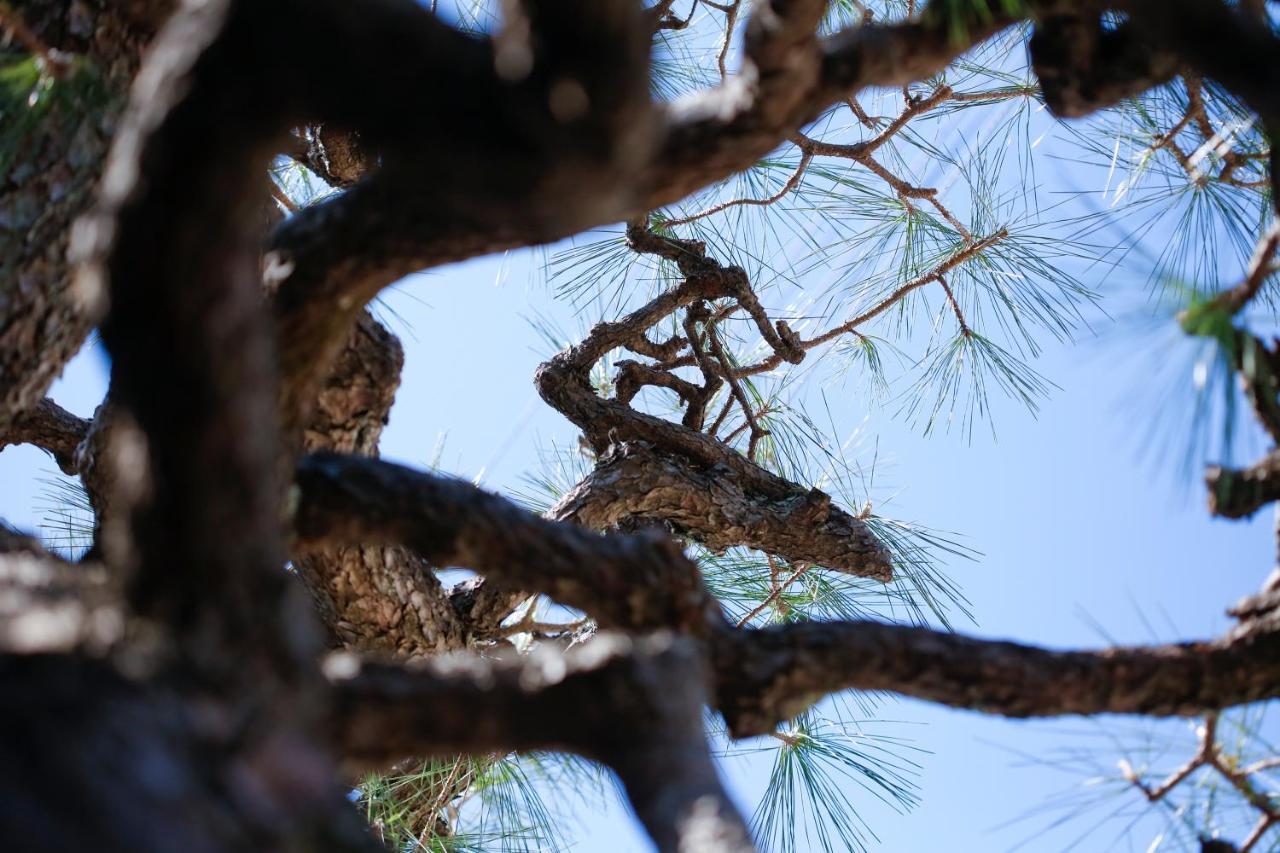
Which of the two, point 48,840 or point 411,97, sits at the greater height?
point 411,97

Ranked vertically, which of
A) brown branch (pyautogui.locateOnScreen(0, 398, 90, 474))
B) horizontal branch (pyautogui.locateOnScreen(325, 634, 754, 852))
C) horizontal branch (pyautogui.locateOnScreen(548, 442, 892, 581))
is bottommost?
horizontal branch (pyautogui.locateOnScreen(325, 634, 754, 852))

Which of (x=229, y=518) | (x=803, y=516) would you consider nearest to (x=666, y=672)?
(x=229, y=518)

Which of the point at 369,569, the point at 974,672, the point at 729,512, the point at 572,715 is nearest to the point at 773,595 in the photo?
the point at 729,512

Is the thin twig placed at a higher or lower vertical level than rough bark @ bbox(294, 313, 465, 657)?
higher

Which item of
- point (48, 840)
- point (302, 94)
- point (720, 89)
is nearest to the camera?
point (48, 840)

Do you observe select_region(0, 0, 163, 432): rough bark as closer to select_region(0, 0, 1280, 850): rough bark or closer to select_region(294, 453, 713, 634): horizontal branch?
select_region(0, 0, 1280, 850): rough bark

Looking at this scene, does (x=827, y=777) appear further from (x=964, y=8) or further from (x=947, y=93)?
(x=964, y=8)

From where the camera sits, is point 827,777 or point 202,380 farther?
point 827,777

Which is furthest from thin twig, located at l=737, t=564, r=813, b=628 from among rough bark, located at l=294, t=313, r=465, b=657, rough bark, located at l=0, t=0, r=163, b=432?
rough bark, located at l=0, t=0, r=163, b=432

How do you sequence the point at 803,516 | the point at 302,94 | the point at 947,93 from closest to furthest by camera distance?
the point at 302,94 → the point at 803,516 → the point at 947,93

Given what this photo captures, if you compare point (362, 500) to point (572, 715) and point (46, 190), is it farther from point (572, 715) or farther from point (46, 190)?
point (46, 190)

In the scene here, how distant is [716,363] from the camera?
5.45 ft

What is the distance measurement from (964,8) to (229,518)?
54 centimetres

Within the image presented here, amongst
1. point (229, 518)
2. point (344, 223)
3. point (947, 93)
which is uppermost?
point (947, 93)
